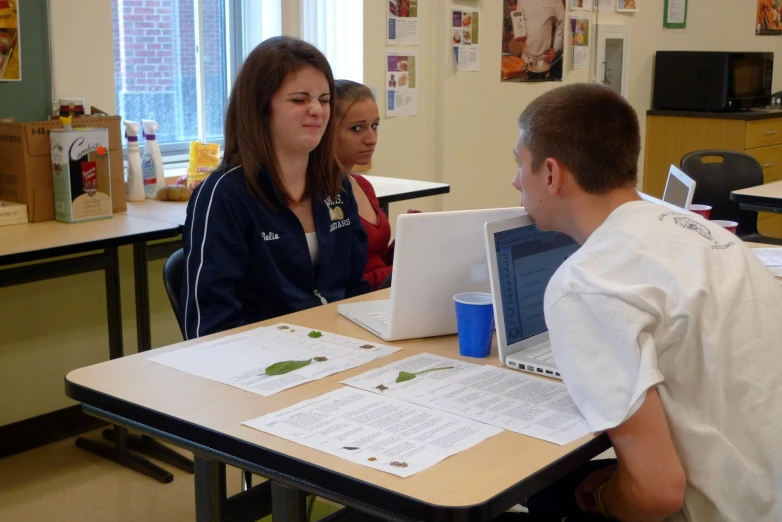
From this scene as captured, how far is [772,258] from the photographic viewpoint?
8.12 ft

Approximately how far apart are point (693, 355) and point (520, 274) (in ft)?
→ 1.48

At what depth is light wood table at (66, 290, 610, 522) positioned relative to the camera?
1.09 metres

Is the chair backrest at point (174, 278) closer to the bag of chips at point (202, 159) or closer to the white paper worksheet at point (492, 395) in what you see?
the white paper worksheet at point (492, 395)

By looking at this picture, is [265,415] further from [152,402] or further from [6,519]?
[6,519]

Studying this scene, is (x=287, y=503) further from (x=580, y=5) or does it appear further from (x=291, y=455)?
(x=580, y=5)

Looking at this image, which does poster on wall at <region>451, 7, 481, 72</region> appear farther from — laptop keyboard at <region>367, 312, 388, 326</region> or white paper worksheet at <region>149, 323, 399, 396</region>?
Result: white paper worksheet at <region>149, 323, 399, 396</region>

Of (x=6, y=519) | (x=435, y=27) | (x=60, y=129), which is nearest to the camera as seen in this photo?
(x=6, y=519)

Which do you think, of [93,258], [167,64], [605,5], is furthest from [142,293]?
[605,5]

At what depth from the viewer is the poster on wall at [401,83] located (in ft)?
13.8

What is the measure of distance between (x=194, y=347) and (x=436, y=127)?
303 cm

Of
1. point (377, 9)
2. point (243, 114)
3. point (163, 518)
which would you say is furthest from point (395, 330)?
point (377, 9)

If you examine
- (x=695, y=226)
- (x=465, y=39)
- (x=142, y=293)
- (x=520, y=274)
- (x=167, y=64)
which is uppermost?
(x=465, y=39)

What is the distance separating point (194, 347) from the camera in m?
1.66

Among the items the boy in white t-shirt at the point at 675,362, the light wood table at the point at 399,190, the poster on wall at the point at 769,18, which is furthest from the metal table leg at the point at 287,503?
the poster on wall at the point at 769,18
